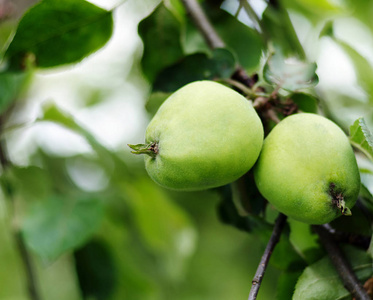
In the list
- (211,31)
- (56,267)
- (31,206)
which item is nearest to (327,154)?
(211,31)

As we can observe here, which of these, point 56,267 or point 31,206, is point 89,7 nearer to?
point 31,206

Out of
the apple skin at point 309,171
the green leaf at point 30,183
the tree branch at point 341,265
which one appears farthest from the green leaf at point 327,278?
the green leaf at point 30,183

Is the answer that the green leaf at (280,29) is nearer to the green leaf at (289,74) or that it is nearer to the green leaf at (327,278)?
the green leaf at (289,74)

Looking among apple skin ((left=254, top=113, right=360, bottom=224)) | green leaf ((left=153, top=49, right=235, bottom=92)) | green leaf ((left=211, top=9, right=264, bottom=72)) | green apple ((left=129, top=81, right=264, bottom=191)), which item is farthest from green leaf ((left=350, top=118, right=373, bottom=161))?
green leaf ((left=211, top=9, right=264, bottom=72))

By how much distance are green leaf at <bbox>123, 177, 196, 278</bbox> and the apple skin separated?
72 cm

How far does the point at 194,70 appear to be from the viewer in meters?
0.78

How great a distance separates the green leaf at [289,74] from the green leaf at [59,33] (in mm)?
340

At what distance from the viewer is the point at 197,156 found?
19.8 inches

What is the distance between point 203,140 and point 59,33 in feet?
1.48

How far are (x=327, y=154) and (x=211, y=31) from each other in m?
0.42

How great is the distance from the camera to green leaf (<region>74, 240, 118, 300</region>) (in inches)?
43.0

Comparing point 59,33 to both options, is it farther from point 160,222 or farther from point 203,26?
point 160,222

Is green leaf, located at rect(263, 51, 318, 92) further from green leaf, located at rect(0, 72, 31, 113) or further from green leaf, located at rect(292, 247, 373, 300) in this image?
green leaf, located at rect(0, 72, 31, 113)

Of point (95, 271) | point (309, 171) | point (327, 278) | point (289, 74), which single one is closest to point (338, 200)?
point (309, 171)
